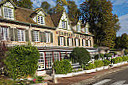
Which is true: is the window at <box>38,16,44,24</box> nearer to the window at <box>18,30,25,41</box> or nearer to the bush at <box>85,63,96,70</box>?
the window at <box>18,30,25,41</box>

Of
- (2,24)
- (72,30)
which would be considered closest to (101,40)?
(72,30)

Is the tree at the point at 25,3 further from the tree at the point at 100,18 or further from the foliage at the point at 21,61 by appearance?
the foliage at the point at 21,61

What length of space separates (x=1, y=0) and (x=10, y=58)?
8.97 meters

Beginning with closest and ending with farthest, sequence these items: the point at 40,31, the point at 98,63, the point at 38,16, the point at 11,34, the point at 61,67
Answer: the point at 61,67, the point at 11,34, the point at 98,63, the point at 40,31, the point at 38,16

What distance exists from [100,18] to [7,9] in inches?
915

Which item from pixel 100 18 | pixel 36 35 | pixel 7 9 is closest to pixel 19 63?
pixel 7 9

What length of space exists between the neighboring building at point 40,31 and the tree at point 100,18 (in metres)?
9.45

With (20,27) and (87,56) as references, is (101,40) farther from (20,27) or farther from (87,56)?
(20,27)

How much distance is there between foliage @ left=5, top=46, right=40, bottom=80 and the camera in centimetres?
1245

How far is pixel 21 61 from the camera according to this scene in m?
12.8

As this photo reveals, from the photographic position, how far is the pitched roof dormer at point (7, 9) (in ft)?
57.2

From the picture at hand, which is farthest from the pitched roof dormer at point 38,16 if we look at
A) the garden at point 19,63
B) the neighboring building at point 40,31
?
the garden at point 19,63

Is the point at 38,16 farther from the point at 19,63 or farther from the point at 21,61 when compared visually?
the point at 19,63

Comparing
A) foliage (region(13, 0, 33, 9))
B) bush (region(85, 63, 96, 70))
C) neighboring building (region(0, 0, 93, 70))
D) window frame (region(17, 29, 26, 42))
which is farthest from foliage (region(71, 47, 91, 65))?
foliage (region(13, 0, 33, 9))
